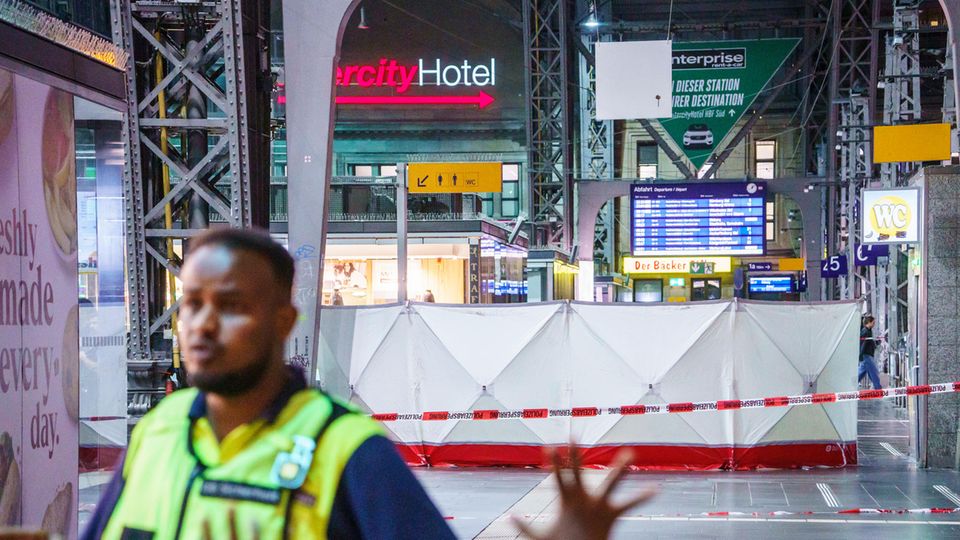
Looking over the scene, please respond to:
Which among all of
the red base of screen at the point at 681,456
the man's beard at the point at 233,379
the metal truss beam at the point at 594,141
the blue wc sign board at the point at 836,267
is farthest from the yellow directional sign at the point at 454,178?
the man's beard at the point at 233,379

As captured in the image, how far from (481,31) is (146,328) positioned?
41.2 meters

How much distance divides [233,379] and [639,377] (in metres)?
13.7

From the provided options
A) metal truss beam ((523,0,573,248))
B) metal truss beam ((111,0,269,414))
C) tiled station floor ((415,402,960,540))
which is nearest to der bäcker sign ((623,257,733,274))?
metal truss beam ((523,0,573,248))

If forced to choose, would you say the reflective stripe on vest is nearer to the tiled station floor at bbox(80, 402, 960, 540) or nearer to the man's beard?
the man's beard

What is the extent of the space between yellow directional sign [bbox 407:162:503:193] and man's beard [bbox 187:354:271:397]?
27.4 m

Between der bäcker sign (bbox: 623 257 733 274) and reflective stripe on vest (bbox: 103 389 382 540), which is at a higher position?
reflective stripe on vest (bbox: 103 389 382 540)

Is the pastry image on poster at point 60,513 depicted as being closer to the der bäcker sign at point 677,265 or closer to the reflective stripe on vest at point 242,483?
the reflective stripe on vest at point 242,483

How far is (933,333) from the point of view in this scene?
15641 mm

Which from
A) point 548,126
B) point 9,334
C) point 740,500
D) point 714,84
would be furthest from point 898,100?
point 9,334

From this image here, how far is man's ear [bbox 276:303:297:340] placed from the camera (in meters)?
2.30

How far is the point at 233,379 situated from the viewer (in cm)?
219

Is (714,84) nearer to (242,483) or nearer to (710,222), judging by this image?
(710,222)

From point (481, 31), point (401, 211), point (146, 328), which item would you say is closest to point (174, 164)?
point (146, 328)

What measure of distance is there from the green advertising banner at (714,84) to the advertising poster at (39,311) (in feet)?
79.5
